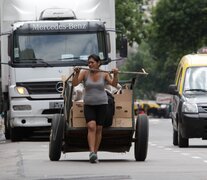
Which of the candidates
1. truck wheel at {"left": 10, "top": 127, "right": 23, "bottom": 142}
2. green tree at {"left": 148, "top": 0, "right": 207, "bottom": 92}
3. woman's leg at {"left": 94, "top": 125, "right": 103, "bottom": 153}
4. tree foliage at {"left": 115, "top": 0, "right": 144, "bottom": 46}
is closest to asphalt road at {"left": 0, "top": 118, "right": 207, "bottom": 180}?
woman's leg at {"left": 94, "top": 125, "right": 103, "bottom": 153}

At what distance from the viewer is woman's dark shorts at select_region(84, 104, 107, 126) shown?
54.7ft

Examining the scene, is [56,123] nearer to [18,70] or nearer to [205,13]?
[18,70]

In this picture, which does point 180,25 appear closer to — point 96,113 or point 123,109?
point 123,109

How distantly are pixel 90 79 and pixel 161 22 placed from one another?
5157 centimetres

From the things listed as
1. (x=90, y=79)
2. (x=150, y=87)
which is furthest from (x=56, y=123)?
(x=150, y=87)

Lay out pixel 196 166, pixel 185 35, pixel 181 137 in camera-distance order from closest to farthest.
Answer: pixel 196 166, pixel 181 137, pixel 185 35

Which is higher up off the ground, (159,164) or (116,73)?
(116,73)

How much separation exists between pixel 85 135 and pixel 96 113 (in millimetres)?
538

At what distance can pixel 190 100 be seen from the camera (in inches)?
901

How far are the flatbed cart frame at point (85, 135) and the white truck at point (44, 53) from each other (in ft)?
27.8

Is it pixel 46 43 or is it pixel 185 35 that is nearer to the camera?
pixel 46 43

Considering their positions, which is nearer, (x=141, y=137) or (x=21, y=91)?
(x=141, y=137)

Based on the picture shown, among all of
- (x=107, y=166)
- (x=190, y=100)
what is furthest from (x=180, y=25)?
(x=107, y=166)

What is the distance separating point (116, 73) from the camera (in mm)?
16438
